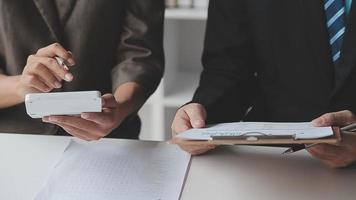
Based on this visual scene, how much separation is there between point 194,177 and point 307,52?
41cm

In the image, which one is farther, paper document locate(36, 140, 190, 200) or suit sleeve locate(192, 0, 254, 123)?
suit sleeve locate(192, 0, 254, 123)

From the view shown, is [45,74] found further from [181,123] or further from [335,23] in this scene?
[335,23]

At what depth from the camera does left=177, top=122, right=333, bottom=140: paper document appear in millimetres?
857

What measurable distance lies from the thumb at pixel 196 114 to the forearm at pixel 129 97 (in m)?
0.17

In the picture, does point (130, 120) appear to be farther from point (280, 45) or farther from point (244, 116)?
point (280, 45)

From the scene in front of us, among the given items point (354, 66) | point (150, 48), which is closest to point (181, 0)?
point (150, 48)

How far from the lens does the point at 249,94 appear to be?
1.34 metres

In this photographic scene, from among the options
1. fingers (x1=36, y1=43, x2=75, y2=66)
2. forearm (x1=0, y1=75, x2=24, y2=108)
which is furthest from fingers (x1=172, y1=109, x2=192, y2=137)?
forearm (x1=0, y1=75, x2=24, y2=108)

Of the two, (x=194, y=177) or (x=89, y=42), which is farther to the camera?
(x=89, y=42)

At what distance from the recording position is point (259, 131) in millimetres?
887

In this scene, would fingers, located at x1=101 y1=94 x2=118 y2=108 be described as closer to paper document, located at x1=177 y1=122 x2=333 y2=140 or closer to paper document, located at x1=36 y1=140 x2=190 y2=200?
paper document, located at x1=36 y1=140 x2=190 y2=200

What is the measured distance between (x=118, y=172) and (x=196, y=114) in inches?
7.3

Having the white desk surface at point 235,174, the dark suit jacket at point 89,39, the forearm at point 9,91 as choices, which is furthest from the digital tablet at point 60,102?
the dark suit jacket at point 89,39

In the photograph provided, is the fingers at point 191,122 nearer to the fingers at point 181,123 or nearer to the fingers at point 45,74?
the fingers at point 181,123
